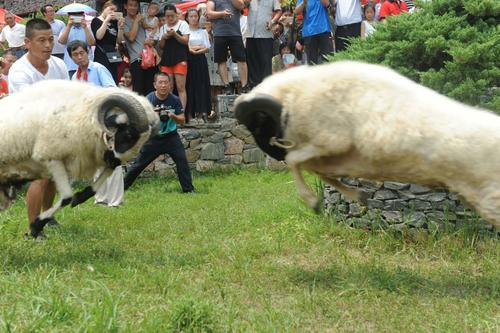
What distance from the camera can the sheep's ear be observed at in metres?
5.91

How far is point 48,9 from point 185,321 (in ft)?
33.6

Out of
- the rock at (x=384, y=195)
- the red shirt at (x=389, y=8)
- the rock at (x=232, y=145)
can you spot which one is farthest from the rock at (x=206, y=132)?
the rock at (x=384, y=195)

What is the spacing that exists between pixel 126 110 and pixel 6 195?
5.13 feet

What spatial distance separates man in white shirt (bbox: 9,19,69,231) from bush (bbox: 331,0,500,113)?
11.1 feet

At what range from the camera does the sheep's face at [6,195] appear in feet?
23.4

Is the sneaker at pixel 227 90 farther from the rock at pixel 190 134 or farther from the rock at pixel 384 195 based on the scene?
the rock at pixel 384 195

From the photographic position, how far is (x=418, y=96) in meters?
5.71

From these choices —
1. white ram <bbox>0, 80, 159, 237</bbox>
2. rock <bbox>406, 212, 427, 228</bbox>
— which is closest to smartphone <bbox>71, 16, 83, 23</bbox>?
white ram <bbox>0, 80, 159, 237</bbox>

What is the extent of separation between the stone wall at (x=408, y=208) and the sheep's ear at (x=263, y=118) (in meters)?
1.81

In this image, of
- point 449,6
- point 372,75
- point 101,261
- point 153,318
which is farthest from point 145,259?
point 449,6

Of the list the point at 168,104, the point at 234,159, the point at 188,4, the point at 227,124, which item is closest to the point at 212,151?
the point at 234,159

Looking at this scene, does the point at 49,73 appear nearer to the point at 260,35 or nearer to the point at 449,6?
the point at 449,6

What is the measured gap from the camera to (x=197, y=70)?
13.6 m

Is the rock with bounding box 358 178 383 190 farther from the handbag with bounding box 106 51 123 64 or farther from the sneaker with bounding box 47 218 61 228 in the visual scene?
the handbag with bounding box 106 51 123 64
